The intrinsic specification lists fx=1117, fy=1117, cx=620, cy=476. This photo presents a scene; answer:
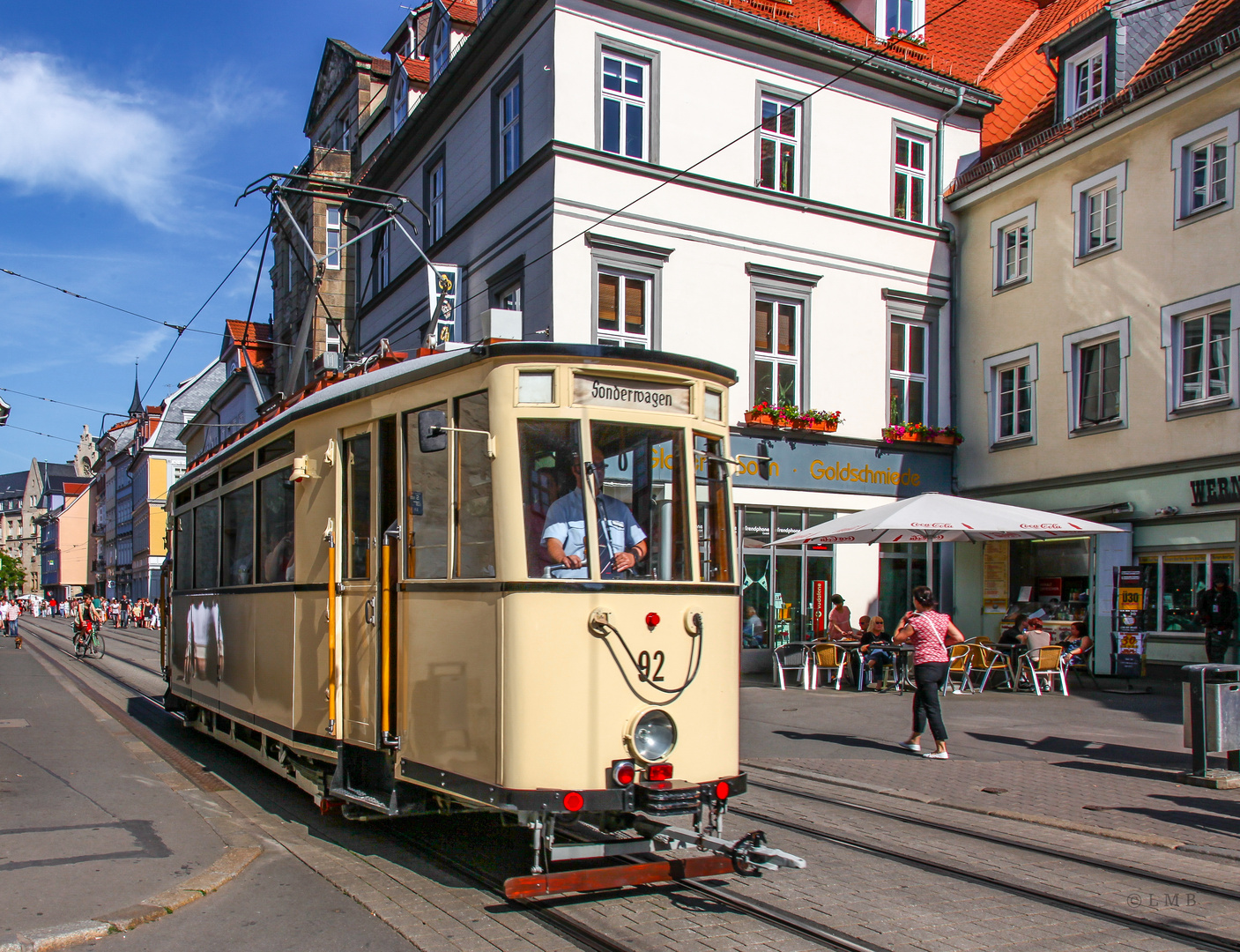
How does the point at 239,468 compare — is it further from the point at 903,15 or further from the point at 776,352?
the point at 903,15

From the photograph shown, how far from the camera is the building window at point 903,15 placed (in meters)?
23.2

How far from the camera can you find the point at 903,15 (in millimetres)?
23547

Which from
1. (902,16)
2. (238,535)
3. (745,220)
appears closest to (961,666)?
(745,220)

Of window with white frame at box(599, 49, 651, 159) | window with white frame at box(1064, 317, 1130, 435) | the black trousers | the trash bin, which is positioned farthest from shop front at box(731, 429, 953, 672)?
the trash bin

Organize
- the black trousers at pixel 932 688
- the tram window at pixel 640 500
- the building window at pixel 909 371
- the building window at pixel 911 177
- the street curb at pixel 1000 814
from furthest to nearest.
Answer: the building window at pixel 911 177 → the building window at pixel 909 371 → the black trousers at pixel 932 688 → the street curb at pixel 1000 814 → the tram window at pixel 640 500

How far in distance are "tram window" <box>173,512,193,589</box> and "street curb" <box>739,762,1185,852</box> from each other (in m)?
5.91

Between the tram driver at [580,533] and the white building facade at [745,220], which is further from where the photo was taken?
the white building facade at [745,220]

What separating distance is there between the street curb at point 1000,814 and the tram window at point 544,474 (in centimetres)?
423

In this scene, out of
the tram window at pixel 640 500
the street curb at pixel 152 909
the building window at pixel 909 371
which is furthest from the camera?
the building window at pixel 909 371

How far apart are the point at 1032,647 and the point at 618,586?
40.2 ft

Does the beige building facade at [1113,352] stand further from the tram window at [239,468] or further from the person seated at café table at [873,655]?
the tram window at [239,468]

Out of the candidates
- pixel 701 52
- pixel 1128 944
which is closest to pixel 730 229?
pixel 701 52

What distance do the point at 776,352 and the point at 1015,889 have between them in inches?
600

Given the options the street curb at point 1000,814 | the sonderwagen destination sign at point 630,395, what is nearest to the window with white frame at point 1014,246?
the street curb at point 1000,814
